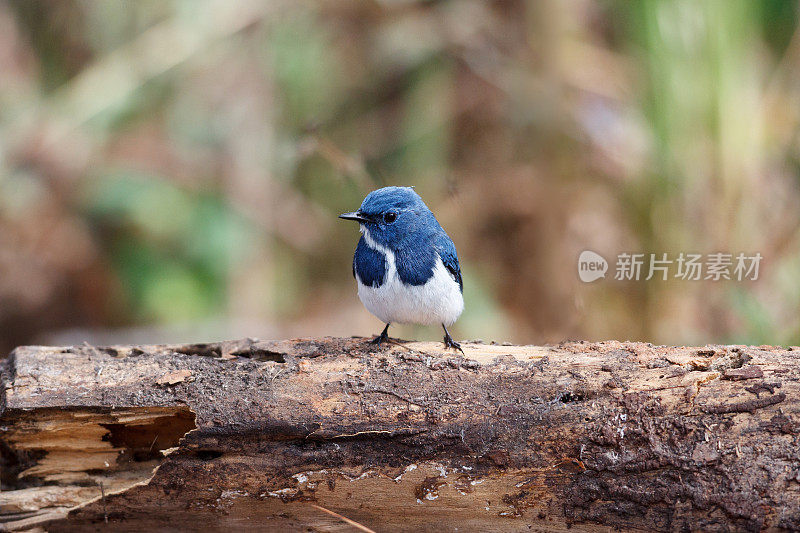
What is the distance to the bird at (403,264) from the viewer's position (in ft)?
11.1

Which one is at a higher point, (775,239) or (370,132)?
(370,132)

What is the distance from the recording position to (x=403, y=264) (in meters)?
3.41

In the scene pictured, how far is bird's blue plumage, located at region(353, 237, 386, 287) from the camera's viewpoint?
3.42m

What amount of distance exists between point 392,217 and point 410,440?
1.11 meters

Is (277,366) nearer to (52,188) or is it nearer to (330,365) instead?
(330,365)

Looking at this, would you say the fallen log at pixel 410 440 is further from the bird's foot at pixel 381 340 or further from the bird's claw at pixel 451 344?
the bird's foot at pixel 381 340

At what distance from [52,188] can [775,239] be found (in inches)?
217

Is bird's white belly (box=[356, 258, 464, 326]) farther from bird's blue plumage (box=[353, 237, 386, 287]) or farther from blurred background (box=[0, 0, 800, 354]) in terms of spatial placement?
blurred background (box=[0, 0, 800, 354])

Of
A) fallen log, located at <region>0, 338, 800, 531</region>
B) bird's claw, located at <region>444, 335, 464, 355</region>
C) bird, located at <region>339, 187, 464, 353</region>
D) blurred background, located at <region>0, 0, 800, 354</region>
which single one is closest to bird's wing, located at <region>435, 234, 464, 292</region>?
bird, located at <region>339, 187, 464, 353</region>

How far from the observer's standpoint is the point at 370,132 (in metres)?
7.03

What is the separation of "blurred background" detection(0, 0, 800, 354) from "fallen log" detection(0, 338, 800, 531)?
2.08 metres

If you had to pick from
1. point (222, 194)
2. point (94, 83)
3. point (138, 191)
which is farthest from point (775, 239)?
point (94, 83)

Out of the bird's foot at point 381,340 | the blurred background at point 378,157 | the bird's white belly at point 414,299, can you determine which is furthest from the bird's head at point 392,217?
the blurred background at point 378,157

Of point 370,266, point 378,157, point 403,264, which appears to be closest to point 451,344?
point 403,264
